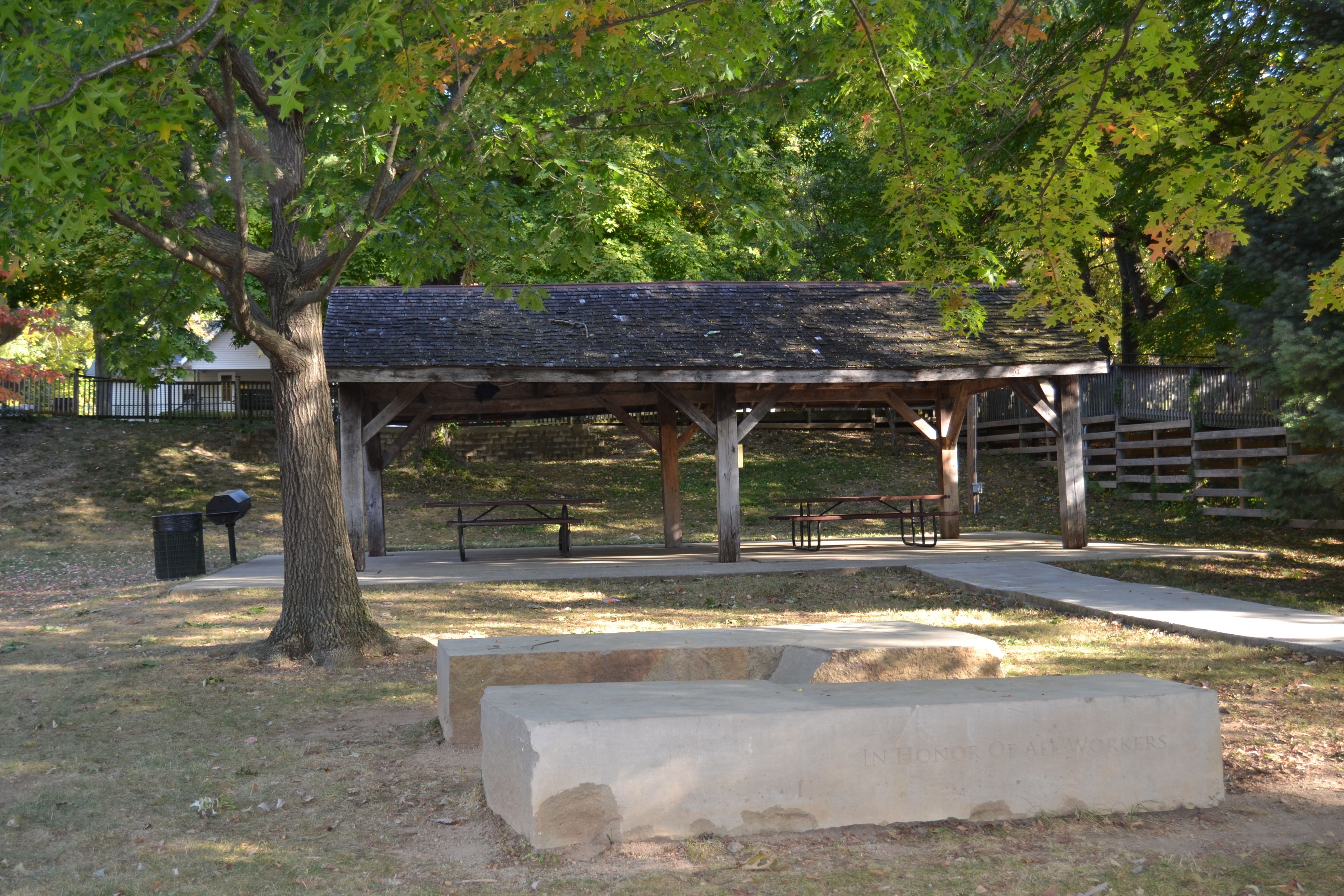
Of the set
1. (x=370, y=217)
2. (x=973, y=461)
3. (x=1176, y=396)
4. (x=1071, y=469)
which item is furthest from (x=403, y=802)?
(x=1176, y=396)

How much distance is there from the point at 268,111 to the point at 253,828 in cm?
610

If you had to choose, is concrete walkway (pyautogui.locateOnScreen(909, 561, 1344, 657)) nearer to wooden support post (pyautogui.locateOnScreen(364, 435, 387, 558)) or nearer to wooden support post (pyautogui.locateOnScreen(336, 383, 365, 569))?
wooden support post (pyautogui.locateOnScreen(336, 383, 365, 569))

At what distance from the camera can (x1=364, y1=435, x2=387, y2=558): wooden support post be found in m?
15.4

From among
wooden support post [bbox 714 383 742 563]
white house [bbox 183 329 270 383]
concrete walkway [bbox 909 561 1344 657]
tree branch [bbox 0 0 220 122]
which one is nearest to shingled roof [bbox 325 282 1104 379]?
wooden support post [bbox 714 383 742 563]

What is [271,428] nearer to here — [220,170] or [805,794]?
[220,170]

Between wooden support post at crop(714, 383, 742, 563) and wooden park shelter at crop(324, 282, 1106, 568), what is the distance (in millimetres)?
21

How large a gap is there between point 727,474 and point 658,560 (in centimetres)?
159

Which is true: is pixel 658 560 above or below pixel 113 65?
below

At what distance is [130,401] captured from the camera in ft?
95.1

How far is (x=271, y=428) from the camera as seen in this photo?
26.2 meters

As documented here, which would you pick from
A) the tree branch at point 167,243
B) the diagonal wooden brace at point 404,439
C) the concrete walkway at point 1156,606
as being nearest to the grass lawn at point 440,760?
the concrete walkway at point 1156,606

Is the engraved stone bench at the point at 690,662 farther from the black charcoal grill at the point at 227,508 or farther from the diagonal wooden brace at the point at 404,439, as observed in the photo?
the black charcoal grill at the point at 227,508

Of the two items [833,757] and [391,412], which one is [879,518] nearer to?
[391,412]

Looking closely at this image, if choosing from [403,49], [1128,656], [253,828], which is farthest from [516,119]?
[1128,656]
